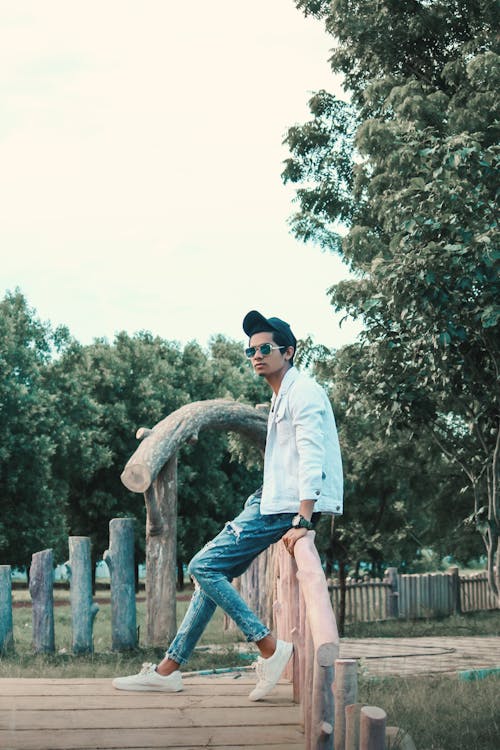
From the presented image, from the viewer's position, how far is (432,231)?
37.6 feet

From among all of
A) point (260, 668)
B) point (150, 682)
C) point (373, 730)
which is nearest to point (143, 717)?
point (150, 682)

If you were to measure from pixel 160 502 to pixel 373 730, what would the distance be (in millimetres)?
9212

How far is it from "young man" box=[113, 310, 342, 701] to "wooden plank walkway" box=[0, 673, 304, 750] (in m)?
0.16

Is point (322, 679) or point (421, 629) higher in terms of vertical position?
point (322, 679)

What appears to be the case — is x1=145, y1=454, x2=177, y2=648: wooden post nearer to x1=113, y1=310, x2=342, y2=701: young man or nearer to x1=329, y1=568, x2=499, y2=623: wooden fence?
x1=113, y1=310, x2=342, y2=701: young man

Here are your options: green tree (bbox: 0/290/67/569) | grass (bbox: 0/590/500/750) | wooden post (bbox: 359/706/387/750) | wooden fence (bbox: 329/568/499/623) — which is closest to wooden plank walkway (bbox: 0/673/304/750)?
wooden post (bbox: 359/706/387/750)

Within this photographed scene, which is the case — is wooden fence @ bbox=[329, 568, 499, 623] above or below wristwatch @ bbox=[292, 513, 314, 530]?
below

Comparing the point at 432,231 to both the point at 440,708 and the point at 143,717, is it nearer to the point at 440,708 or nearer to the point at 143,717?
the point at 440,708

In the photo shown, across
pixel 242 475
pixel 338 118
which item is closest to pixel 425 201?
pixel 338 118

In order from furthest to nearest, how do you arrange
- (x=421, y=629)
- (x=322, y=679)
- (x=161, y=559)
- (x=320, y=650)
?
1. (x=421, y=629)
2. (x=161, y=559)
3. (x=322, y=679)
4. (x=320, y=650)

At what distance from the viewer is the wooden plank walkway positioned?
4.76m

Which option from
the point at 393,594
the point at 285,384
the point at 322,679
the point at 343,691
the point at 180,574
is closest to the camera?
the point at 343,691

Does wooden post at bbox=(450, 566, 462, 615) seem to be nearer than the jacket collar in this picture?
No

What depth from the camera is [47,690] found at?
18.2ft
